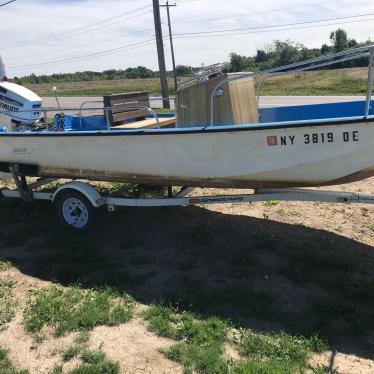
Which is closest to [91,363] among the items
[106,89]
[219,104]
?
[219,104]

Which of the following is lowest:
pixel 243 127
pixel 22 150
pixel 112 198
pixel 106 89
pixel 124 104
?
pixel 112 198

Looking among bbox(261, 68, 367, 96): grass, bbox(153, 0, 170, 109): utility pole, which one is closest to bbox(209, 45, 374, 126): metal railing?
bbox(153, 0, 170, 109): utility pole

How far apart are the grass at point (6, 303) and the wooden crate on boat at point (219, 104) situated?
2735 mm

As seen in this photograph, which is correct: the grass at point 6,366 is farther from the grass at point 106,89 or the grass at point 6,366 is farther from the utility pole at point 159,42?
the grass at point 106,89

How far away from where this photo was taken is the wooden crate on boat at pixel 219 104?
5422 millimetres

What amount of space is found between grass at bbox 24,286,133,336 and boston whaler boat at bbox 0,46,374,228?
1451 millimetres

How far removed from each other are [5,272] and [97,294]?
1298mm

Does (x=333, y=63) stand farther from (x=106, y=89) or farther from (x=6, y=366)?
(x=106, y=89)

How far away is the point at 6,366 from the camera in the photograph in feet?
11.8

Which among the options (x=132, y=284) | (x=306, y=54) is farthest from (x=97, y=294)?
(x=306, y=54)

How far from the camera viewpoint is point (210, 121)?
5.42m

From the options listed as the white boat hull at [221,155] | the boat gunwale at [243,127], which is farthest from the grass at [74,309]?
the boat gunwale at [243,127]

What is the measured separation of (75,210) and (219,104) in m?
2.32

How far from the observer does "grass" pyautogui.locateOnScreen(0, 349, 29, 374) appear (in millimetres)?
3520
